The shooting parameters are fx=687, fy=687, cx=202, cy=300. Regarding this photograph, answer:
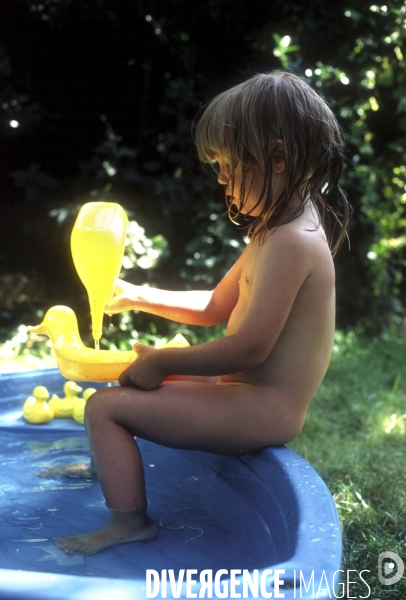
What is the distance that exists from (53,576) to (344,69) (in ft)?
10.6

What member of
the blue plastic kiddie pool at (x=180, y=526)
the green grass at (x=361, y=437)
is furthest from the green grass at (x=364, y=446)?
the blue plastic kiddie pool at (x=180, y=526)

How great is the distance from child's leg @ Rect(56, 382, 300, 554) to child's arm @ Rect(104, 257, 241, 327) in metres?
0.40

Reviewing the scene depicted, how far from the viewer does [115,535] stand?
140cm

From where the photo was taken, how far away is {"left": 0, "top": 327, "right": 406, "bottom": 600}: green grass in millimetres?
1662

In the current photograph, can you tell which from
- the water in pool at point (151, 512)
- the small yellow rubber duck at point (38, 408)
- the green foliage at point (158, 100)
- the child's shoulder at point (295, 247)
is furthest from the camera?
the green foliage at point (158, 100)

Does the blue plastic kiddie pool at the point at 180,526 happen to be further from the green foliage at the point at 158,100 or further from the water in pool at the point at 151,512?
the green foliage at the point at 158,100

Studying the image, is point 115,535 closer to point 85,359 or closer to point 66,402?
point 85,359

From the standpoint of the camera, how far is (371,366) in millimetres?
3262

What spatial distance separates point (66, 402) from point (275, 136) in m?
1.16

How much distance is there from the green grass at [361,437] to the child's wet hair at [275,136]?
78 centimetres

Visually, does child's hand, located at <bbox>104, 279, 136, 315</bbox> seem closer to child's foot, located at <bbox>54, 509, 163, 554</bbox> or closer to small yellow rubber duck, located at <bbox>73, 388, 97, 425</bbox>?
small yellow rubber duck, located at <bbox>73, 388, 97, 425</bbox>

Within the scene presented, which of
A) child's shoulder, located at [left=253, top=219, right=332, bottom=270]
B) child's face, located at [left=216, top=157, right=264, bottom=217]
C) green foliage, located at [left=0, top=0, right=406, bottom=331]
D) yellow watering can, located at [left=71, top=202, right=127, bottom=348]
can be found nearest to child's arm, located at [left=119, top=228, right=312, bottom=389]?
child's shoulder, located at [left=253, top=219, right=332, bottom=270]

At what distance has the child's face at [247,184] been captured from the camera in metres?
1.53

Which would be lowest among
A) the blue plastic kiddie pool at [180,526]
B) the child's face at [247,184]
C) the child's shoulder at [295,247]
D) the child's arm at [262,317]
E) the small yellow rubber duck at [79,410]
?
the small yellow rubber duck at [79,410]
